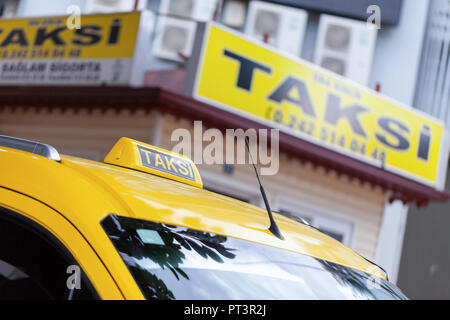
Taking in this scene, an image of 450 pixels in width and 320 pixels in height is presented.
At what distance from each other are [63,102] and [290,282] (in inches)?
305

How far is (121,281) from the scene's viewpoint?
5.07ft

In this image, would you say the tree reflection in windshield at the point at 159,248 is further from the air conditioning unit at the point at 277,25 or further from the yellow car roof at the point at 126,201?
the air conditioning unit at the point at 277,25

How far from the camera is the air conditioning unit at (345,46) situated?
41.1 feet

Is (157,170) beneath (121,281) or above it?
above

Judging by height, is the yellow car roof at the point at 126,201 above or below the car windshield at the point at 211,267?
above

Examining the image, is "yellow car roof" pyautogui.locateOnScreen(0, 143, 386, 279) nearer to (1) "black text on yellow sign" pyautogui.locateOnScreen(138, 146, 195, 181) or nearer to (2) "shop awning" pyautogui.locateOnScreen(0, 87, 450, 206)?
(1) "black text on yellow sign" pyautogui.locateOnScreen(138, 146, 195, 181)

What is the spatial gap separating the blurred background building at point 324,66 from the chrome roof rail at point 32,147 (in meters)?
6.08

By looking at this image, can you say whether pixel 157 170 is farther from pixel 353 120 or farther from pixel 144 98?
pixel 353 120

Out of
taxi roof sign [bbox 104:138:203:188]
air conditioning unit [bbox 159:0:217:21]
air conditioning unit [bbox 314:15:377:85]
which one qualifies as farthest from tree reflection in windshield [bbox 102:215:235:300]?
air conditioning unit [bbox 314:15:377:85]

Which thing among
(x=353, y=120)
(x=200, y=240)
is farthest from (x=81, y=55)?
(x=200, y=240)

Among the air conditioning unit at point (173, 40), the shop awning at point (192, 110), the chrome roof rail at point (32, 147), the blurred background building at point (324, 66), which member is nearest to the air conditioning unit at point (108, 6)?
the blurred background building at point (324, 66)

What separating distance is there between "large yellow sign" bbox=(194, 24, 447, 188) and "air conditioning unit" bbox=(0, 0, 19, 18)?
19.6 ft

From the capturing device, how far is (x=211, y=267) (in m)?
1.78

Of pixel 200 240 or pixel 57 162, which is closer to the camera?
pixel 200 240
